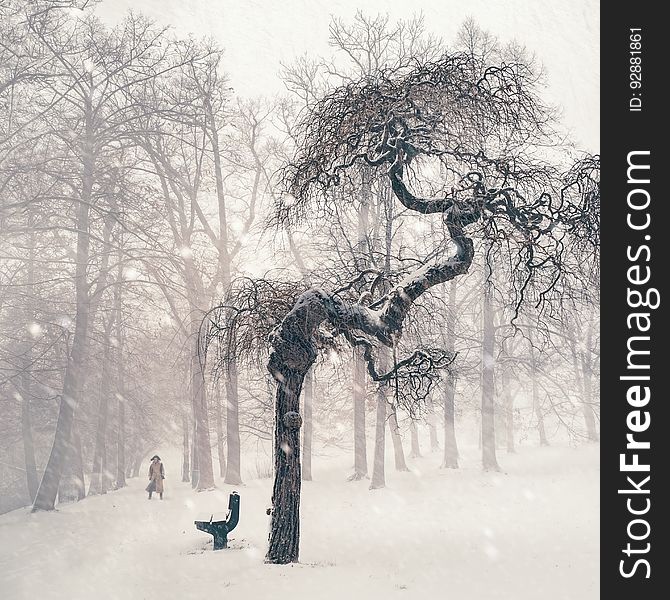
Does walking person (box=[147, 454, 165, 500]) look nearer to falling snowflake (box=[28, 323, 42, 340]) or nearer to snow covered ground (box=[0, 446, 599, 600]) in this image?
snow covered ground (box=[0, 446, 599, 600])

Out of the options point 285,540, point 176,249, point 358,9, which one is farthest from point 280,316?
point 358,9

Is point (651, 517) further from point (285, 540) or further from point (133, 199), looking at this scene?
point (133, 199)

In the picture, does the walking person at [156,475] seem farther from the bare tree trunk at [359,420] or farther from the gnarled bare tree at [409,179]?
the gnarled bare tree at [409,179]

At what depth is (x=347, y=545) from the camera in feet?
36.6

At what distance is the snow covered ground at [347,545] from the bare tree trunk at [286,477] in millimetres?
355

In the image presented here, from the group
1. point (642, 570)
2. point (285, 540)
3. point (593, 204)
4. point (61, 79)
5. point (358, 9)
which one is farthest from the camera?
point (358, 9)

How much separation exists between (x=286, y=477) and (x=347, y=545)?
2.84m

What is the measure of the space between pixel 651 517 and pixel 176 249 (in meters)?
19.1

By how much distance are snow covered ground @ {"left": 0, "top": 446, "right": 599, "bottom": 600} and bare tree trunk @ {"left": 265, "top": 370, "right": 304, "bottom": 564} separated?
355mm

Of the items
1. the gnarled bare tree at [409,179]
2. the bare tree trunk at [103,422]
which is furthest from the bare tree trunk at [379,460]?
the gnarled bare tree at [409,179]

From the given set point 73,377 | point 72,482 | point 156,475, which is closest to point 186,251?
point 73,377

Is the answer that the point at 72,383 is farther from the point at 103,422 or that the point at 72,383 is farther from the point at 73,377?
the point at 103,422

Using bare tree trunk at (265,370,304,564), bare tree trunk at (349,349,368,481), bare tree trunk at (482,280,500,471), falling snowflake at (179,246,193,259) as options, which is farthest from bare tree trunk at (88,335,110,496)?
bare tree trunk at (265,370,304,564)

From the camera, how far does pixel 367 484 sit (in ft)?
65.6
